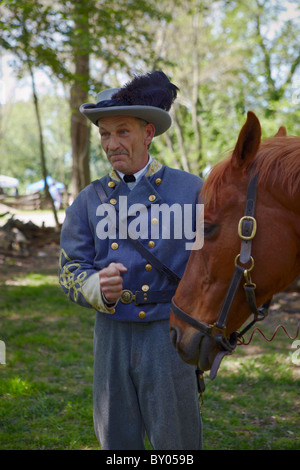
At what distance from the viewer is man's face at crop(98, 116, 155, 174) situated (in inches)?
85.7

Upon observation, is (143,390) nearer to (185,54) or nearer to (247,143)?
(247,143)

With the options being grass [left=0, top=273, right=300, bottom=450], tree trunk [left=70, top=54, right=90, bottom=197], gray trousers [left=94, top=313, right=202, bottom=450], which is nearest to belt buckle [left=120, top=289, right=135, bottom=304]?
gray trousers [left=94, top=313, right=202, bottom=450]

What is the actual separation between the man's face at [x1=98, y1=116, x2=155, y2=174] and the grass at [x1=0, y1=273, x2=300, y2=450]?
2360 mm

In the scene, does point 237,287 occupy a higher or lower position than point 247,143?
lower

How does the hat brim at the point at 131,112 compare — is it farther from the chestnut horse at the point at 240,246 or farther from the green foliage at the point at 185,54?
the green foliage at the point at 185,54

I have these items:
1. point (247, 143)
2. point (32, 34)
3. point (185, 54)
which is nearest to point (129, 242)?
point (247, 143)

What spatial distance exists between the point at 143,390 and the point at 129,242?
0.70 metres

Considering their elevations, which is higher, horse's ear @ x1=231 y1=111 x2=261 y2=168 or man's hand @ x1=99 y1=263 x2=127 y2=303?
horse's ear @ x1=231 y1=111 x2=261 y2=168

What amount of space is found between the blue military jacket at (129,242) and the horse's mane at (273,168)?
37 cm

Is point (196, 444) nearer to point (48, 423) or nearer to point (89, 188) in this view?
point (89, 188)

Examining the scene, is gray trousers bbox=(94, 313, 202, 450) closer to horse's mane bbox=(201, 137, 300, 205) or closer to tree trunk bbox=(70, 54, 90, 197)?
horse's mane bbox=(201, 137, 300, 205)

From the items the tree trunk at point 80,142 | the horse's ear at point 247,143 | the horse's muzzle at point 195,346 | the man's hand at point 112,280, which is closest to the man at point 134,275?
the man's hand at point 112,280

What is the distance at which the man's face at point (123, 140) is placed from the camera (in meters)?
2.18

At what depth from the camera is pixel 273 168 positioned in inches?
67.9
